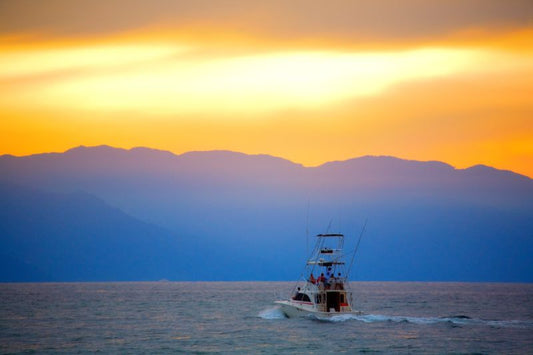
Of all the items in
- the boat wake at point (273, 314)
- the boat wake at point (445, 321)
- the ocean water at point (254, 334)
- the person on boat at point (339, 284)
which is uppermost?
the person on boat at point (339, 284)

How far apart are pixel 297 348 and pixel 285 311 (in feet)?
76.3

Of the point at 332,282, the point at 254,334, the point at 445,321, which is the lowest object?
the point at 254,334

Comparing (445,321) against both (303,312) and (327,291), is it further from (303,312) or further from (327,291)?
(327,291)

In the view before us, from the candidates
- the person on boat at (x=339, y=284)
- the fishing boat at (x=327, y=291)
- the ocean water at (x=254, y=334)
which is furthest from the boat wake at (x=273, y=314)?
the person on boat at (x=339, y=284)

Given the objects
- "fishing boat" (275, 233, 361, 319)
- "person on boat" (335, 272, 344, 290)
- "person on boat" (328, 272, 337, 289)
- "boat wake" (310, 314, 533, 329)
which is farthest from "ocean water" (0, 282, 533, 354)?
"person on boat" (328, 272, 337, 289)

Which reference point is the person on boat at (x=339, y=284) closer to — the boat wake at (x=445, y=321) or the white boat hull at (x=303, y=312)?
the white boat hull at (x=303, y=312)

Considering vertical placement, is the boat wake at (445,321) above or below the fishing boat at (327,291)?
below

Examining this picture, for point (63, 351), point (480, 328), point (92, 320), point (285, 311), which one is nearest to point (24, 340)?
point (63, 351)

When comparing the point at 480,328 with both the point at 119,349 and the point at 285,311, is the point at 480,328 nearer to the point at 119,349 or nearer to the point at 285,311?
the point at 285,311

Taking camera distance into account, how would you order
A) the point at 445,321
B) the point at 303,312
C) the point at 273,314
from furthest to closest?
1. the point at 273,314
2. the point at 445,321
3. the point at 303,312

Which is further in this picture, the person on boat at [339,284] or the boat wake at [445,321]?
the boat wake at [445,321]

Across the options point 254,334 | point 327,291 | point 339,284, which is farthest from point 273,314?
point 254,334

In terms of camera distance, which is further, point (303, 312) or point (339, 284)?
point (303, 312)

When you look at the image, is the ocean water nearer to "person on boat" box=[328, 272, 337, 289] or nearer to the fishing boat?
the fishing boat
